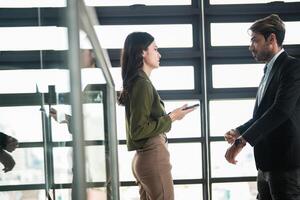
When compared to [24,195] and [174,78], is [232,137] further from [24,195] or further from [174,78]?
[174,78]

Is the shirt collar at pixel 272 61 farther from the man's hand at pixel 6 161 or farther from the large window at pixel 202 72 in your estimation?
the large window at pixel 202 72

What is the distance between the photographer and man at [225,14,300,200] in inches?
69.8

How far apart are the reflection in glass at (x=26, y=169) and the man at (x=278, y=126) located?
117 centimetres

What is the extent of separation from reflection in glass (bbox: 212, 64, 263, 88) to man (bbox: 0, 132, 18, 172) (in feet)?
11.0

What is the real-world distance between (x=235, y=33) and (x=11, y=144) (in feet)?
11.5

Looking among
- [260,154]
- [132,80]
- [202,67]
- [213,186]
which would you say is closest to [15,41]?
[132,80]

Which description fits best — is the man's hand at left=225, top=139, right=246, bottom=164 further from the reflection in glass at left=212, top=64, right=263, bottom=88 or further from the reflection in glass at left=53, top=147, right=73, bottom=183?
the reflection in glass at left=212, top=64, right=263, bottom=88

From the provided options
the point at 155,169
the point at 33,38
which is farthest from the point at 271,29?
the point at 33,38

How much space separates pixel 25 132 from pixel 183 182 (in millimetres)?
3278

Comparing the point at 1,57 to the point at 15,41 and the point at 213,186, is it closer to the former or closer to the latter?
the point at 15,41

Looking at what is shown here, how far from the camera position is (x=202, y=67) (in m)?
3.94

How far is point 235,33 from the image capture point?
13.3 ft

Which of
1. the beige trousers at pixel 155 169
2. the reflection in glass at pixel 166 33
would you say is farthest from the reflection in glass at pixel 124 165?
the beige trousers at pixel 155 169

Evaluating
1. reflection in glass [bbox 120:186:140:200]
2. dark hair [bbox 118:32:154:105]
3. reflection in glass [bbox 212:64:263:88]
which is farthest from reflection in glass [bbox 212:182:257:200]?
dark hair [bbox 118:32:154:105]
